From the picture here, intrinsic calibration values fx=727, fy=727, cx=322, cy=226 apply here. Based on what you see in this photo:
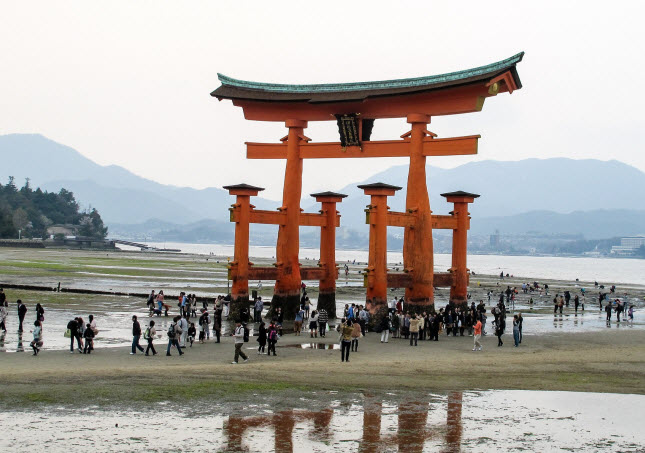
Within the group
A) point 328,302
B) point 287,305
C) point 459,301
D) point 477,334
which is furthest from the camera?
point 328,302

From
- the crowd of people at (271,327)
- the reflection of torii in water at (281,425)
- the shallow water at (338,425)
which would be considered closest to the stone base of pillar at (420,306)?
the crowd of people at (271,327)

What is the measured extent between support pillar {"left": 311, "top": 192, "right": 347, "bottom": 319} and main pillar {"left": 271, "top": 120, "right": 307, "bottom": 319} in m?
1.98

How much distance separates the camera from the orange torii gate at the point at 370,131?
32.9 meters

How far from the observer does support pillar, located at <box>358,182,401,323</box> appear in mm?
32906

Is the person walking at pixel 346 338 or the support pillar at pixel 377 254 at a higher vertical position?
the support pillar at pixel 377 254

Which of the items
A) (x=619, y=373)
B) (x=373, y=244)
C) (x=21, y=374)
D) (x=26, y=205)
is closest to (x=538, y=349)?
(x=619, y=373)

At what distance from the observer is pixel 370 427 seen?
1337 cm

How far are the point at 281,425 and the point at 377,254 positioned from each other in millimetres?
20263

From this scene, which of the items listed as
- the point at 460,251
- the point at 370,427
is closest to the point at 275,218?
the point at 460,251

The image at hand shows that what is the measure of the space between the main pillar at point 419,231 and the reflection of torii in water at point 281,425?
65.0 ft

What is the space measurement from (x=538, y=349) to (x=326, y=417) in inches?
623

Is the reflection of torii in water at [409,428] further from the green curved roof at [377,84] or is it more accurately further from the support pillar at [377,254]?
the green curved roof at [377,84]

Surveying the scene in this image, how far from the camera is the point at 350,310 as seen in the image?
1324 inches

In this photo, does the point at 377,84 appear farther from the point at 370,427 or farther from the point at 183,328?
the point at 370,427
